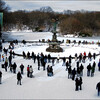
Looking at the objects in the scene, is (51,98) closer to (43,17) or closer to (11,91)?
(11,91)

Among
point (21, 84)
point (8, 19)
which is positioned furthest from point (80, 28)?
point (21, 84)

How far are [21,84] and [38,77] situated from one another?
2.14 meters

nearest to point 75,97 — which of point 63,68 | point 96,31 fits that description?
point 63,68

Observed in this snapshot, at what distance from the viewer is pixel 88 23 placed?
82.7 m

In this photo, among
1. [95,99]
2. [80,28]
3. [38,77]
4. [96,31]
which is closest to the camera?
[95,99]

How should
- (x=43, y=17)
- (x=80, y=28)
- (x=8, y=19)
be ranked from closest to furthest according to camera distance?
(x=8, y=19) < (x=80, y=28) < (x=43, y=17)

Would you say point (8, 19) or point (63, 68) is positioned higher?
point (8, 19)

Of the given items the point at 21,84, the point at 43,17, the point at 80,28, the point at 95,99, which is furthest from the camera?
the point at 43,17

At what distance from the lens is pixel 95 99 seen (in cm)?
1092

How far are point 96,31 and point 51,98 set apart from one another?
2768 inches

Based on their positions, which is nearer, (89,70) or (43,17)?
(89,70)

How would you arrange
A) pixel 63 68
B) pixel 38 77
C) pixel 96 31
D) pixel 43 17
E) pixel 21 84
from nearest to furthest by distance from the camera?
pixel 21 84
pixel 38 77
pixel 63 68
pixel 96 31
pixel 43 17

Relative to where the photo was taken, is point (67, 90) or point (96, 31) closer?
point (67, 90)

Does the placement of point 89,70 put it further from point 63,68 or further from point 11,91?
point 11,91
